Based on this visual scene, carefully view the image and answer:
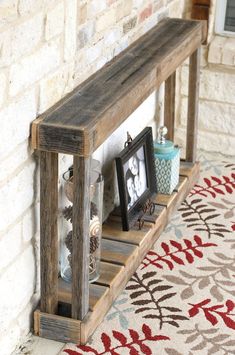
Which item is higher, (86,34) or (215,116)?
(86,34)

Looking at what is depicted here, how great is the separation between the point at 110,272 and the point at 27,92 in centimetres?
80

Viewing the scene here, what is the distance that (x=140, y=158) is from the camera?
10.7ft

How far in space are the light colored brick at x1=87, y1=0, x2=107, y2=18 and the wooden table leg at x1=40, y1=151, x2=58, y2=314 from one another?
580 millimetres

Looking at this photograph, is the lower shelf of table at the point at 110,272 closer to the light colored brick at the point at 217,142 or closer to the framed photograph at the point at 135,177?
the framed photograph at the point at 135,177

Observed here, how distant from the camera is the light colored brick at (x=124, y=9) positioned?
3.04m

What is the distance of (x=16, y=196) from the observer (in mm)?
2438

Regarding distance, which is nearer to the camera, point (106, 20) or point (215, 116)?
point (106, 20)

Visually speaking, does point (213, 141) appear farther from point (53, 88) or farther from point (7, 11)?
point (7, 11)

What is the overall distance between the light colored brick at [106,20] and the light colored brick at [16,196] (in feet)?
2.11

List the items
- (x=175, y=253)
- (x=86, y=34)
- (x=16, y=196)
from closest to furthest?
(x=16, y=196) < (x=86, y=34) < (x=175, y=253)

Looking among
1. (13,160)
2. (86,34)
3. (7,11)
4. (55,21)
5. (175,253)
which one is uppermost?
(7,11)

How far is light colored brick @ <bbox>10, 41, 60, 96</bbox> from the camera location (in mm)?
2314

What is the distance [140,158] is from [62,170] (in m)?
0.59

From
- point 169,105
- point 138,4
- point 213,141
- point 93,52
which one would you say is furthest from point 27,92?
point 213,141
